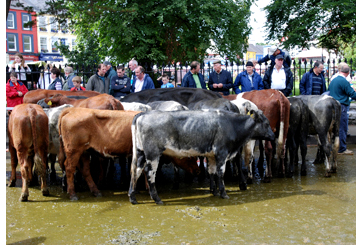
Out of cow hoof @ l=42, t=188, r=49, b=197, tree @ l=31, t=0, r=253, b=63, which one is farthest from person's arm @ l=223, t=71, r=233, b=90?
tree @ l=31, t=0, r=253, b=63

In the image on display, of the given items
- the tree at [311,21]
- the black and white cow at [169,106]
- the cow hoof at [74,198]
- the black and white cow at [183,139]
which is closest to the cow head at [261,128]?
the black and white cow at [183,139]

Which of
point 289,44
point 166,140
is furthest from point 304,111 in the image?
point 289,44

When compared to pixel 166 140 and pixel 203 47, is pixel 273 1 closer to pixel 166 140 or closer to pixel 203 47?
pixel 203 47

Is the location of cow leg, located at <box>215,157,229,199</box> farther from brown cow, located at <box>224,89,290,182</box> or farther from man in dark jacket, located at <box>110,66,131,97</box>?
man in dark jacket, located at <box>110,66,131,97</box>

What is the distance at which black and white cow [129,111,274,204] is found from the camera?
6242 millimetres

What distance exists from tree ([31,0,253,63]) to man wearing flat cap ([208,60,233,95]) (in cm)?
932

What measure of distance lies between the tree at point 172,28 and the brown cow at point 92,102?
1086 cm

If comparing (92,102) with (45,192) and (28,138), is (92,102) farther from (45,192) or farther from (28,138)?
(45,192)

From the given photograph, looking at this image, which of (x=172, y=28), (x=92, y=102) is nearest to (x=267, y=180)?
(x=92, y=102)

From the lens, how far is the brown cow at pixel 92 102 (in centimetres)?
768

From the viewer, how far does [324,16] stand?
20.7m

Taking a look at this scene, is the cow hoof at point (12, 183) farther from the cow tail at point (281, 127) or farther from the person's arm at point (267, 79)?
the person's arm at point (267, 79)

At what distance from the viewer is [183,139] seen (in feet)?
20.8

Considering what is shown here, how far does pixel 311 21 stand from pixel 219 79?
12670 mm
